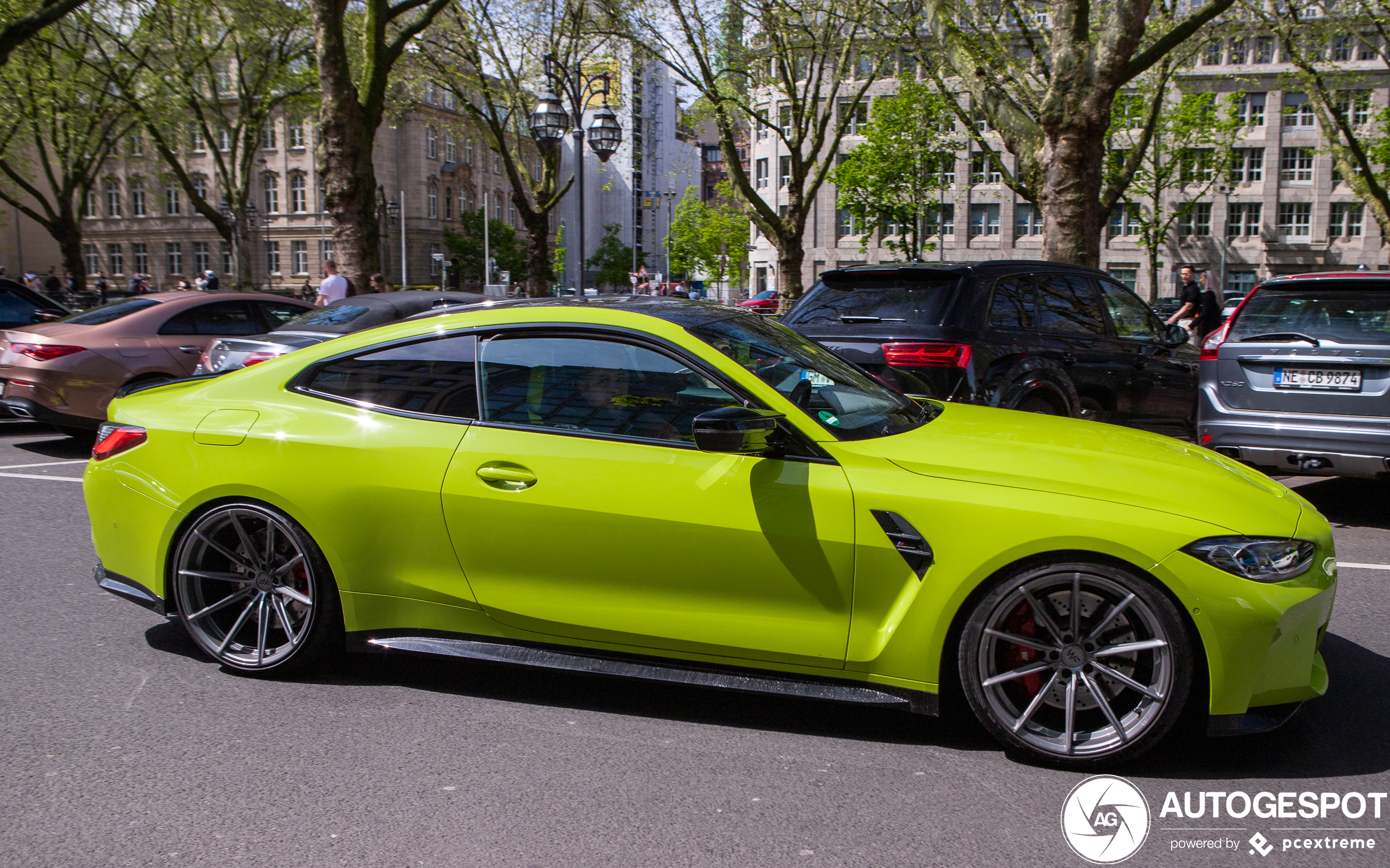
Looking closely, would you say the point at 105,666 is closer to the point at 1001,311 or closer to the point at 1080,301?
the point at 1001,311

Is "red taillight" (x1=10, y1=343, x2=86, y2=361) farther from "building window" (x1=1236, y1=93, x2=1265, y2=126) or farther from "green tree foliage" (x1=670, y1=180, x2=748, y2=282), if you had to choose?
"building window" (x1=1236, y1=93, x2=1265, y2=126)

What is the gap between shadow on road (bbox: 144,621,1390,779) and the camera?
3.43 meters

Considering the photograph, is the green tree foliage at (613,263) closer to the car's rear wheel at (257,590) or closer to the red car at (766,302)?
the red car at (766,302)

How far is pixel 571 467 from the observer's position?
3.66 m

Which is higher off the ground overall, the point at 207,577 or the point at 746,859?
the point at 207,577

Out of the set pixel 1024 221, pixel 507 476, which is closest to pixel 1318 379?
pixel 507 476

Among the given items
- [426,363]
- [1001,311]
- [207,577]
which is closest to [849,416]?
[426,363]

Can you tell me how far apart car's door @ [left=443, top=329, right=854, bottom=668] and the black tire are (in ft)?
1.58

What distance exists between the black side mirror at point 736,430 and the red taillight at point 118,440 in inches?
95.1

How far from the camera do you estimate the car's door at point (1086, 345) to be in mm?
7883

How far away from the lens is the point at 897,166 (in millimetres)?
57406

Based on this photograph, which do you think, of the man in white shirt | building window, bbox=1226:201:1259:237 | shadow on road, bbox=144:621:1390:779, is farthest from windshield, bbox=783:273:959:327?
building window, bbox=1226:201:1259:237

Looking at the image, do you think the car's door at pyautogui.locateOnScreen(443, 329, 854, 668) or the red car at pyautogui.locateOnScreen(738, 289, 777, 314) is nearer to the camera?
the car's door at pyautogui.locateOnScreen(443, 329, 854, 668)

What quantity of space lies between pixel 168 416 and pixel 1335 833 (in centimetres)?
437
